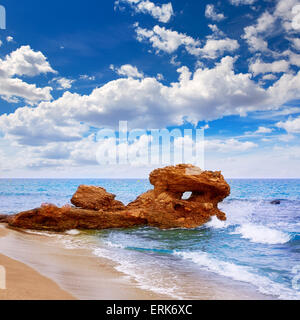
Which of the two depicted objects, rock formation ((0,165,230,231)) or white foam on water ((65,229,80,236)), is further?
rock formation ((0,165,230,231))

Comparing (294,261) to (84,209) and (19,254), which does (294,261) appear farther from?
(84,209)

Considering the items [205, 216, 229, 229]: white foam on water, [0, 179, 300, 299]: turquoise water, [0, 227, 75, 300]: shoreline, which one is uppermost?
[0, 227, 75, 300]: shoreline

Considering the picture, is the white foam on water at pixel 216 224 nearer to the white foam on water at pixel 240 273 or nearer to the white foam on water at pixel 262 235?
the white foam on water at pixel 262 235

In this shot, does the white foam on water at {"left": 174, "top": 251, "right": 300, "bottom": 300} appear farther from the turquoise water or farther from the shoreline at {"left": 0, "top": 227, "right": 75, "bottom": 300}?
the shoreline at {"left": 0, "top": 227, "right": 75, "bottom": 300}

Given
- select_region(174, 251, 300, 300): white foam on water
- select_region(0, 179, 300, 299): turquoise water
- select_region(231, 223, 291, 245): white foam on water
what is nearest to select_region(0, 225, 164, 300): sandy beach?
select_region(0, 179, 300, 299): turquoise water

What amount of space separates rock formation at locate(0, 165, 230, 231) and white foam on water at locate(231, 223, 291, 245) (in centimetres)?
283

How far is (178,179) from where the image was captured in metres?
16.6

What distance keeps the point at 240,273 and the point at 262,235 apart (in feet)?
20.7

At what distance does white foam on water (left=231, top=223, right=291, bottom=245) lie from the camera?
12.0 m

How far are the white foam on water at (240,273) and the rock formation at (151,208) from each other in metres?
6.05

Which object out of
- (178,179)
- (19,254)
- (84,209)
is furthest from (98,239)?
(178,179)
